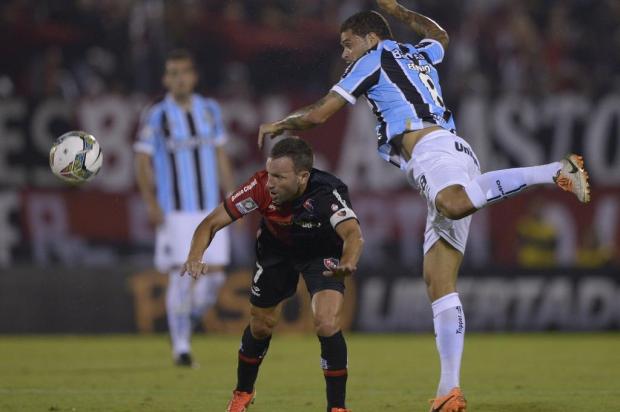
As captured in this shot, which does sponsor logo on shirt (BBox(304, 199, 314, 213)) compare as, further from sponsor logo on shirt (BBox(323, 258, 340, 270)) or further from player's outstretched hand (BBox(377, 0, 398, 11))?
player's outstretched hand (BBox(377, 0, 398, 11))

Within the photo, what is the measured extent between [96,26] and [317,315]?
9529 mm

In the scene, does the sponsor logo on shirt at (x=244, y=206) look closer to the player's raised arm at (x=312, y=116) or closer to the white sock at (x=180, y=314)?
the player's raised arm at (x=312, y=116)

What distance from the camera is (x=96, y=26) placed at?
48.4 ft

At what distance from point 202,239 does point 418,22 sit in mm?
2415

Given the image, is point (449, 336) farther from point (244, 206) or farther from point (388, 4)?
point (388, 4)

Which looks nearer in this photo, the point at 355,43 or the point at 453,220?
the point at 453,220

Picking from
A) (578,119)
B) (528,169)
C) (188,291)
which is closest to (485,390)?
(528,169)

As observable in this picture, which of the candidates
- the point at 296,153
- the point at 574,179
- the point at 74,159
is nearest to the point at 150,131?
the point at 74,159

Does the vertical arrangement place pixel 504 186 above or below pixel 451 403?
above

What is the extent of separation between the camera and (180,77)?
10.0m

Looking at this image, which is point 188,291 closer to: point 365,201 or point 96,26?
point 365,201

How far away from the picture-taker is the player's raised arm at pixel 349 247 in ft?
18.4

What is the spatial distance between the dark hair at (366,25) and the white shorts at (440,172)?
2.50 feet

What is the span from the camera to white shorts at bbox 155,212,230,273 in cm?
1014
